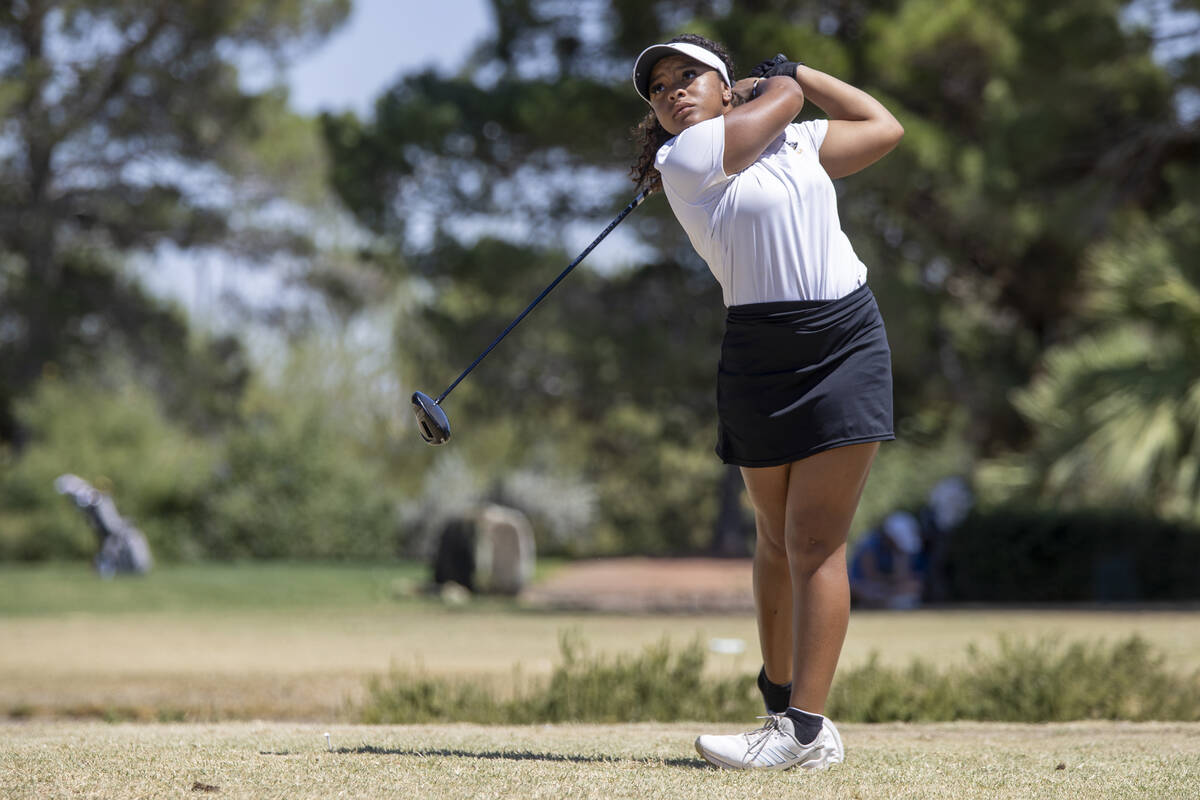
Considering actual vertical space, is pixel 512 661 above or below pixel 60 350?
below

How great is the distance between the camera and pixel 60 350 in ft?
87.6

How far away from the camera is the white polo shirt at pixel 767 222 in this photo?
3.46 m

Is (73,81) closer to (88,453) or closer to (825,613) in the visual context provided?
(88,453)

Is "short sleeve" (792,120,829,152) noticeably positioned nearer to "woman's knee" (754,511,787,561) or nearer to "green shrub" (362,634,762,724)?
"woman's knee" (754,511,787,561)

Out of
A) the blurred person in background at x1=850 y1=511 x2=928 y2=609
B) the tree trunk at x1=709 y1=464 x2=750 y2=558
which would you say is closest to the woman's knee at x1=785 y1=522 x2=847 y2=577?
the blurred person in background at x1=850 y1=511 x2=928 y2=609

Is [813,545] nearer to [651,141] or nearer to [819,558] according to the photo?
[819,558]

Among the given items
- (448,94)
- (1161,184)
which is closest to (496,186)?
(448,94)

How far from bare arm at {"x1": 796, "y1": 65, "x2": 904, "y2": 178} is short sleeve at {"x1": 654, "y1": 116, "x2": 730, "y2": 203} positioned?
0.36m

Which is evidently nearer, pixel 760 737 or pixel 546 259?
pixel 760 737

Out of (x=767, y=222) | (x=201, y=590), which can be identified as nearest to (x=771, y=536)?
(x=767, y=222)

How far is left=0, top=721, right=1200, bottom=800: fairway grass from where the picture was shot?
3.04 metres

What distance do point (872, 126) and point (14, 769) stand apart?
2626mm

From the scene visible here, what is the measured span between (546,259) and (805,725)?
1771cm

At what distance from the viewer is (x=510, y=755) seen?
3664 millimetres
